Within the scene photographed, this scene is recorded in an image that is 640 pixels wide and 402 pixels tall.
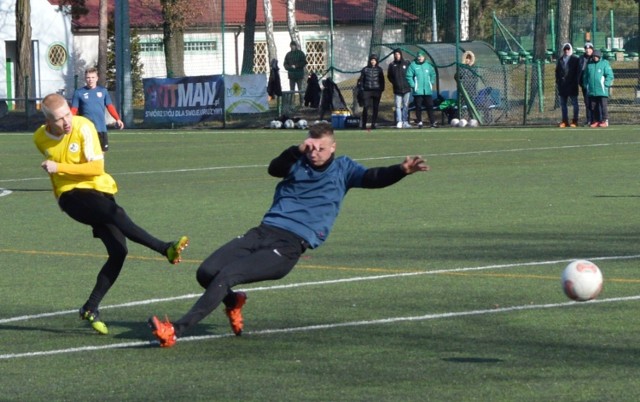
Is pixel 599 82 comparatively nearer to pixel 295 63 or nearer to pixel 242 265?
pixel 295 63

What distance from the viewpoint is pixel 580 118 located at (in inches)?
1574

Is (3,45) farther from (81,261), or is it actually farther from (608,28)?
(81,261)

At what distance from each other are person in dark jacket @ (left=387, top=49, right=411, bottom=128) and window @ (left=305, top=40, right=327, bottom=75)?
809cm

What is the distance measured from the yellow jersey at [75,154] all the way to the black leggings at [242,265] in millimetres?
1264

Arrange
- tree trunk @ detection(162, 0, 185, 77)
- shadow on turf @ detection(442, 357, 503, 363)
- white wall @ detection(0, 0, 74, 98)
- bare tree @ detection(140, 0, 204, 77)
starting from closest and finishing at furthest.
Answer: shadow on turf @ detection(442, 357, 503, 363) → tree trunk @ detection(162, 0, 185, 77) → bare tree @ detection(140, 0, 204, 77) → white wall @ detection(0, 0, 74, 98)

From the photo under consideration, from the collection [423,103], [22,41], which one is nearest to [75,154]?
[423,103]

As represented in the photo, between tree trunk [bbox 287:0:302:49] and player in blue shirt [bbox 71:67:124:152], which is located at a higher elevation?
tree trunk [bbox 287:0:302:49]

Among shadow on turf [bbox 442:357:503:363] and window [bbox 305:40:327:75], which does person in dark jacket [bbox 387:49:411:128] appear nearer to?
window [bbox 305:40:327:75]

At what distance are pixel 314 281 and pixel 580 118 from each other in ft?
94.2

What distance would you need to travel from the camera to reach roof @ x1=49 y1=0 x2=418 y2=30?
56.0 meters

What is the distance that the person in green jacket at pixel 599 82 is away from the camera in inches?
1396

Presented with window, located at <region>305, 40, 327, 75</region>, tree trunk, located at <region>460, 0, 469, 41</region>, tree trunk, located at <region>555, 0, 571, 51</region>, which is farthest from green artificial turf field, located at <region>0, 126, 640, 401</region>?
tree trunk, located at <region>460, 0, 469, 41</region>

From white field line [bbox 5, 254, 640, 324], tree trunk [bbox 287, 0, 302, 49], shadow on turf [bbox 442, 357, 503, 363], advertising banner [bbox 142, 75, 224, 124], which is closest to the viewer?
shadow on turf [bbox 442, 357, 503, 363]

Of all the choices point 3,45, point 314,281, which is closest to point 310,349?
point 314,281
